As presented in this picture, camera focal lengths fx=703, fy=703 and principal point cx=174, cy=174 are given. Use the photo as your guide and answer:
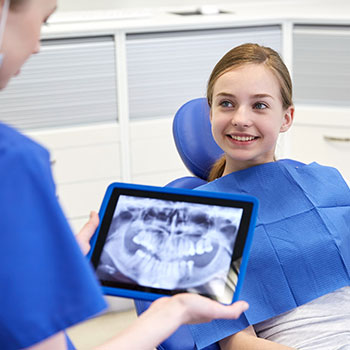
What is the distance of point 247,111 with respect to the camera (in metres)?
1.48

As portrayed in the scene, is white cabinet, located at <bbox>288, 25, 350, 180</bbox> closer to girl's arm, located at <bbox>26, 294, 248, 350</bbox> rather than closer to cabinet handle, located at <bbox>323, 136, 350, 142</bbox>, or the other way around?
cabinet handle, located at <bbox>323, 136, 350, 142</bbox>

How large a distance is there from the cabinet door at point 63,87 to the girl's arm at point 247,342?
1.47 metres

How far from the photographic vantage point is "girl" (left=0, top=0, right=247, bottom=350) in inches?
28.0

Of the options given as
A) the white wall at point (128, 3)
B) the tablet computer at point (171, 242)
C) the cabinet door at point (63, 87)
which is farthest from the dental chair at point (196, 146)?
the white wall at point (128, 3)

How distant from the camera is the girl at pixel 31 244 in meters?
0.71

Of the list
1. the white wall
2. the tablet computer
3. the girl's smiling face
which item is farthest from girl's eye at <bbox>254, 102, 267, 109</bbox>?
the white wall

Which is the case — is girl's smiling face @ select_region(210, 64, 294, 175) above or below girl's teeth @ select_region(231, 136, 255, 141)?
above

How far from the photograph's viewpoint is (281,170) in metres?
1.55

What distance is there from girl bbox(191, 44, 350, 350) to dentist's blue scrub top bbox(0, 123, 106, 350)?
26.1 inches

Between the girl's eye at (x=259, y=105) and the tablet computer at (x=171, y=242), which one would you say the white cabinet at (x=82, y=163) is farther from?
the tablet computer at (x=171, y=242)

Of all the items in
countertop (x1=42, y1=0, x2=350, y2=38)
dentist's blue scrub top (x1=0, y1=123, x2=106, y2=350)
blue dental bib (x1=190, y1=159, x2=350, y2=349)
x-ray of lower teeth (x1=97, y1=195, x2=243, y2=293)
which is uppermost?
countertop (x1=42, y1=0, x2=350, y2=38)

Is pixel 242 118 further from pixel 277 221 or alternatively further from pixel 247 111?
pixel 277 221

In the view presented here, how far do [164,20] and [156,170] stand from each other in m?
0.59

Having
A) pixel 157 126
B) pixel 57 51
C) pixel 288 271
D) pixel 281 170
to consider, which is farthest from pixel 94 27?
pixel 288 271
